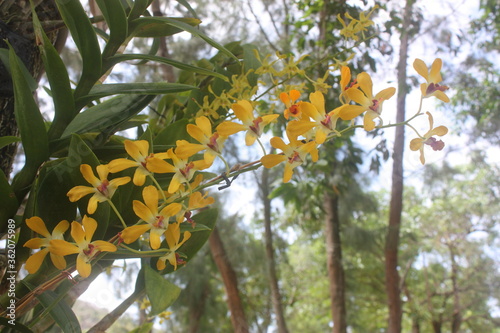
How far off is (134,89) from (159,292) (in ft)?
0.35

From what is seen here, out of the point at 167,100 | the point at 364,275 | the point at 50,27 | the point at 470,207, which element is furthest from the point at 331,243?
the point at 470,207

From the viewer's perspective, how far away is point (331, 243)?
176 cm

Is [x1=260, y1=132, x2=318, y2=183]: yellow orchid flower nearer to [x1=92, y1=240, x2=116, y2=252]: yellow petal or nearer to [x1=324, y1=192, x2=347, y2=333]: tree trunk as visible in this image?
[x1=92, y1=240, x2=116, y2=252]: yellow petal

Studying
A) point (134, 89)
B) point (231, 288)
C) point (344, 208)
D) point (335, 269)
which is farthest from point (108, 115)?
point (344, 208)

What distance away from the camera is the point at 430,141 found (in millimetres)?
172

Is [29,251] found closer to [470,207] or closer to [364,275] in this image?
[364,275]

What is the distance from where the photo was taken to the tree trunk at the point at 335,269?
167 centimetres

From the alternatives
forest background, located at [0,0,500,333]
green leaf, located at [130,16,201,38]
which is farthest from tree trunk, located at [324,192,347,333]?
green leaf, located at [130,16,201,38]

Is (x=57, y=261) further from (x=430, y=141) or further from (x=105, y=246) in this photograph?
(x=430, y=141)

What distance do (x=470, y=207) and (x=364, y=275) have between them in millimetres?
1201

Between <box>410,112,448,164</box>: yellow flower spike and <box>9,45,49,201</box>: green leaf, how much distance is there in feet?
0.55

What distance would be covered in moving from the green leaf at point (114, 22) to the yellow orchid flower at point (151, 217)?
98 mm

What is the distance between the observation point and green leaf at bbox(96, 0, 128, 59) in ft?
0.67

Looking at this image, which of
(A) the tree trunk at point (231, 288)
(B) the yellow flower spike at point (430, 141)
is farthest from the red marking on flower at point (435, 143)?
(A) the tree trunk at point (231, 288)
